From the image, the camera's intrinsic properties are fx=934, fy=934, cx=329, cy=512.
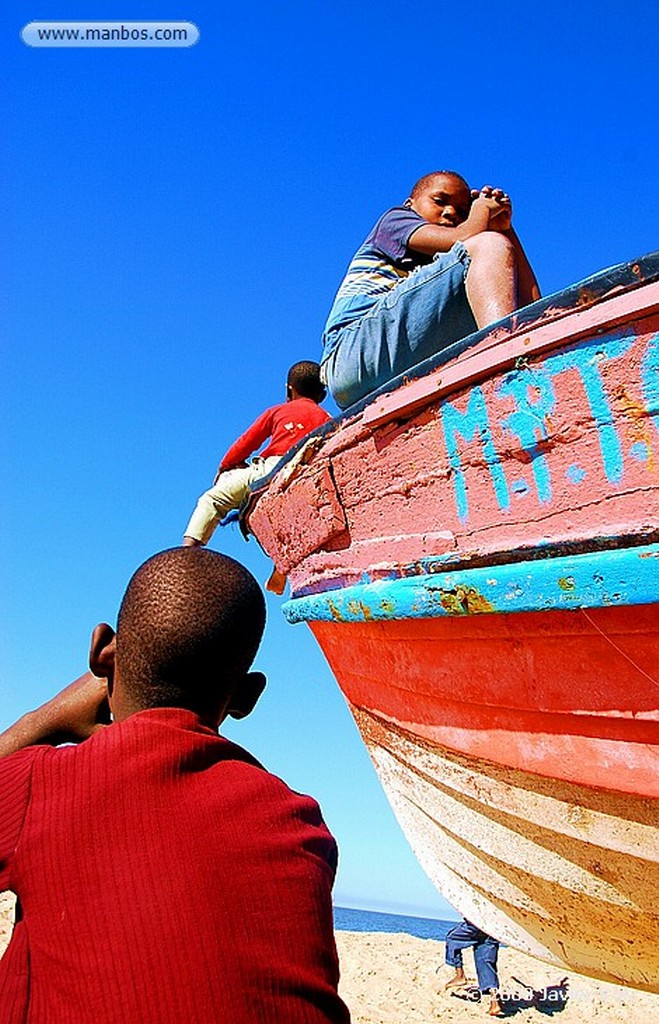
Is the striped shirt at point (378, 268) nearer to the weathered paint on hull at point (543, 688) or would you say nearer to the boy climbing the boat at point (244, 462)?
the boy climbing the boat at point (244, 462)

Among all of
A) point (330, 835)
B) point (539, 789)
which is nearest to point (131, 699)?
point (330, 835)

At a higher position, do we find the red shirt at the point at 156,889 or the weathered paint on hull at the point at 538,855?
the red shirt at the point at 156,889

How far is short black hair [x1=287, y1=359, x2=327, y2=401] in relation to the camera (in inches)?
163

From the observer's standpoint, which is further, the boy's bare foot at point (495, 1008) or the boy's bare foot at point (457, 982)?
the boy's bare foot at point (457, 982)

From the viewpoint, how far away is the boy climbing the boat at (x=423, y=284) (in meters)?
2.47

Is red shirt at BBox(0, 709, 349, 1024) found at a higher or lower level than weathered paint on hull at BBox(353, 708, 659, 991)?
higher

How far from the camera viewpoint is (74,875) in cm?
104

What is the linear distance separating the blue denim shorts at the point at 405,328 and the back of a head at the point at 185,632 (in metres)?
1.31

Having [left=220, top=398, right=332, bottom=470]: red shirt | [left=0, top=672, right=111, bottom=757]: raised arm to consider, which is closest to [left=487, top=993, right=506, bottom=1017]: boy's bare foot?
[left=220, top=398, right=332, bottom=470]: red shirt

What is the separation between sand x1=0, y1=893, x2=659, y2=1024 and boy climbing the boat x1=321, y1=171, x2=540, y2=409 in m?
6.61

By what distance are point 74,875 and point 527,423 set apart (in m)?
1.20

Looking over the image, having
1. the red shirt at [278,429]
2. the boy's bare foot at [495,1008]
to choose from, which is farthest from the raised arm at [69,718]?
the boy's bare foot at [495,1008]

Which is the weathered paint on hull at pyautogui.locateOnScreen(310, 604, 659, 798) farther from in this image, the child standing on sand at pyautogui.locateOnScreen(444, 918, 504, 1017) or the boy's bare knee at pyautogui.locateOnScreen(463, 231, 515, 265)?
the child standing on sand at pyautogui.locateOnScreen(444, 918, 504, 1017)

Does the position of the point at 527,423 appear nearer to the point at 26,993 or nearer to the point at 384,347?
the point at 384,347
